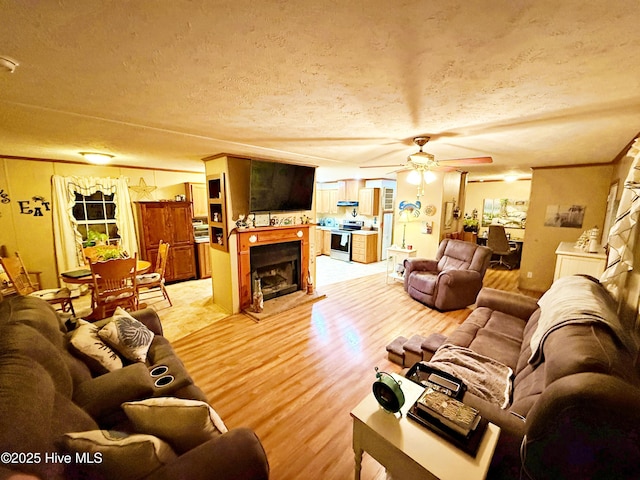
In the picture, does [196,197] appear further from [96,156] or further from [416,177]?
[416,177]

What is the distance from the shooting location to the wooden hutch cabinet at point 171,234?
4684mm

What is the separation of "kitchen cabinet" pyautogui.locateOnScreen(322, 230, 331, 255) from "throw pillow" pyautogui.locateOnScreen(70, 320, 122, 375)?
5976 millimetres

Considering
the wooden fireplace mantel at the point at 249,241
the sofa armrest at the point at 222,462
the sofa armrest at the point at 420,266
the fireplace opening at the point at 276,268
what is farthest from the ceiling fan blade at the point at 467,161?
the sofa armrest at the point at 222,462

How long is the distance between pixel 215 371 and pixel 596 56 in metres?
3.29

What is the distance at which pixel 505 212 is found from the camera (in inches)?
281

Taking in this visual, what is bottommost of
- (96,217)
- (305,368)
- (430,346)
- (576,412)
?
(305,368)

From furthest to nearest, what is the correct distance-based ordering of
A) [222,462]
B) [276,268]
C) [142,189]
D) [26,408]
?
[142,189]
[276,268]
[222,462]
[26,408]

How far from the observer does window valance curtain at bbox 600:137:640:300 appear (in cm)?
169

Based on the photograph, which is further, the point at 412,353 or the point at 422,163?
the point at 422,163

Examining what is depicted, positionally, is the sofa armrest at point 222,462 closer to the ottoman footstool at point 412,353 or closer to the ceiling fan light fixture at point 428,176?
the ottoman footstool at point 412,353

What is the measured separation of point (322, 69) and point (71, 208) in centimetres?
527

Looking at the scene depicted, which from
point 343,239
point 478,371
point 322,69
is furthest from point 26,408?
point 343,239

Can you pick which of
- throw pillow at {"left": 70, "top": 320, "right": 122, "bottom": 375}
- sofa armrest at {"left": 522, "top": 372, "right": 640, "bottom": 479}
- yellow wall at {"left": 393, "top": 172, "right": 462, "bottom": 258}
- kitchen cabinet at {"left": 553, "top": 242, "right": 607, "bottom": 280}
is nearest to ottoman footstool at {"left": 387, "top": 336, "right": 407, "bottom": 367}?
sofa armrest at {"left": 522, "top": 372, "right": 640, "bottom": 479}

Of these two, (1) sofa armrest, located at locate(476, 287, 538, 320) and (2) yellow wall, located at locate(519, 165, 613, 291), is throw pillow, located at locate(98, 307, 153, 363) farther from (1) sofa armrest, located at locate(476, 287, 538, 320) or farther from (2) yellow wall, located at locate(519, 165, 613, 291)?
(2) yellow wall, located at locate(519, 165, 613, 291)
